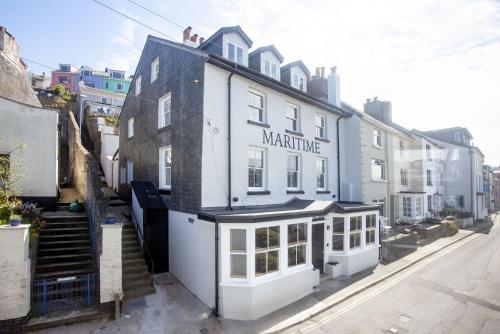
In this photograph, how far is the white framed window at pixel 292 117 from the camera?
14.5 meters

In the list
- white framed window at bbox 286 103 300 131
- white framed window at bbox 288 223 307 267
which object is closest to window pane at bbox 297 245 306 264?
white framed window at bbox 288 223 307 267

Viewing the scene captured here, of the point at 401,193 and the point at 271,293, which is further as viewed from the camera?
the point at 401,193

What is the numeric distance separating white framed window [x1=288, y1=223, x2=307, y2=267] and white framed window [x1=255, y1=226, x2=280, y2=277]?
0.74 meters

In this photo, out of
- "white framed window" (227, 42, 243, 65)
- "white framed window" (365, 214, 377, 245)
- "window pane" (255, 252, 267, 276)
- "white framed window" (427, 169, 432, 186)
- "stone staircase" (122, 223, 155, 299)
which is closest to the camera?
"window pane" (255, 252, 267, 276)

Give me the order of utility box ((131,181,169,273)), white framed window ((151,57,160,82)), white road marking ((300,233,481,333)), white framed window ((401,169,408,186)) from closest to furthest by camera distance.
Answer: white road marking ((300,233,481,333)) < utility box ((131,181,169,273)) < white framed window ((151,57,160,82)) < white framed window ((401,169,408,186))

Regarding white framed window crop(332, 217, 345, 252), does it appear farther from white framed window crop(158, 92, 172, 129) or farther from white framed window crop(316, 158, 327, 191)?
white framed window crop(158, 92, 172, 129)

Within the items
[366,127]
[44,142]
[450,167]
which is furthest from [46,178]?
[450,167]

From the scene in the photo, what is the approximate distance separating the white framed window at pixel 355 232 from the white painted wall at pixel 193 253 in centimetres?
782

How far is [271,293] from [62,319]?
6631 mm

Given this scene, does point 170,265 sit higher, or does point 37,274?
point 37,274

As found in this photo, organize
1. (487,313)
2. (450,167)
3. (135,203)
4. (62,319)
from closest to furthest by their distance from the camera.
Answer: (62,319) → (487,313) → (135,203) → (450,167)

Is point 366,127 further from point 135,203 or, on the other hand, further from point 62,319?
point 62,319

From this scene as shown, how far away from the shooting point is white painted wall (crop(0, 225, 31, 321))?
24.7ft

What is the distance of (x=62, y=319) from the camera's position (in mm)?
7988
